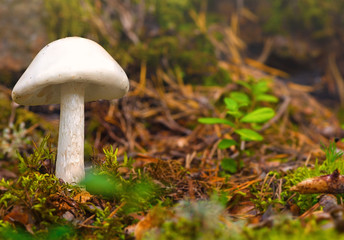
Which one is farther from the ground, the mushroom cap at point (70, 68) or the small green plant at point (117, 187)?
the mushroom cap at point (70, 68)

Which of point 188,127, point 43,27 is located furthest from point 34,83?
point 43,27

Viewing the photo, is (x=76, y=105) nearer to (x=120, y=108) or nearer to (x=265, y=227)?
(x=265, y=227)

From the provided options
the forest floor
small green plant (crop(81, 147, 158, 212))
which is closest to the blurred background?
the forest floor

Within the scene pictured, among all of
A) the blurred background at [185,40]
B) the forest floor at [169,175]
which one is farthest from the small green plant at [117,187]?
the blurred background at [185,40]

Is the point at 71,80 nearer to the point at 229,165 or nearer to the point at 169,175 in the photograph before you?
the point at 169,175

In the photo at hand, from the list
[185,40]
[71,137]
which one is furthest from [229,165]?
[185,40]

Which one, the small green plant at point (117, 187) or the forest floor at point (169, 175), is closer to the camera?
the forest floor at point (169, 175)

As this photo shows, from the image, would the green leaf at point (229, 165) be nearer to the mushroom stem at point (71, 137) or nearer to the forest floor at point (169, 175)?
the forest floor at point (169, 175)

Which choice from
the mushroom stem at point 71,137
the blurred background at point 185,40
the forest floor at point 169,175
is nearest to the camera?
the forest floor at point 169,175
